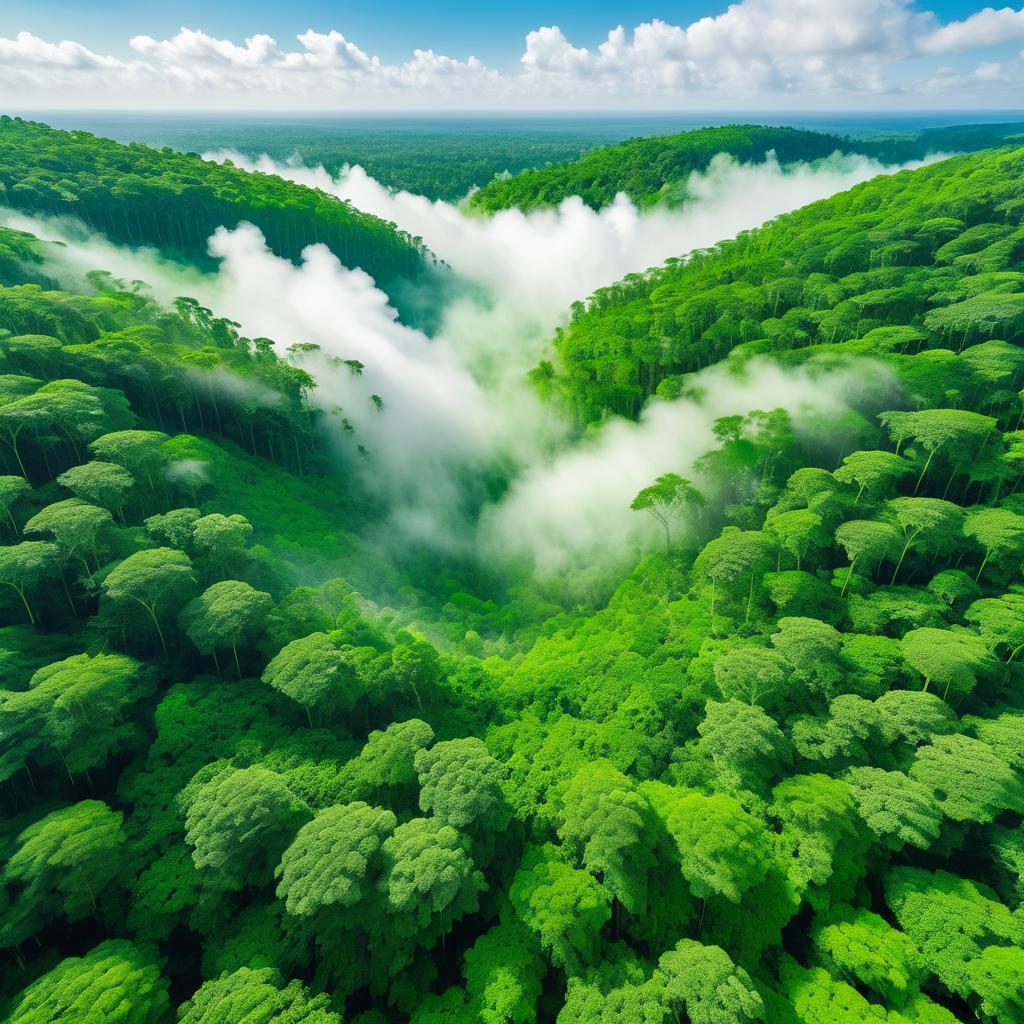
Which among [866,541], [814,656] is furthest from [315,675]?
[866,541]

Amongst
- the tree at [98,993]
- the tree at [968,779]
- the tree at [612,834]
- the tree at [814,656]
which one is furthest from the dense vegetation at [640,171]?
the tree at [98,993]

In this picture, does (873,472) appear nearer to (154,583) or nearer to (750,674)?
(750,674)

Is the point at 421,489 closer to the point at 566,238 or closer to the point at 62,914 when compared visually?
the point at 62,914

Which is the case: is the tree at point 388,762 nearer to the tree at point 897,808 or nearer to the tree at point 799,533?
the tree at point 897,808

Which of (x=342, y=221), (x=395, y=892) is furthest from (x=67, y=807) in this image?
(x=342, y=221)

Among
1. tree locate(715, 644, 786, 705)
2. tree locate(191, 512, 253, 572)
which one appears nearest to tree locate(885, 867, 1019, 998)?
tree locate(715, 644, 786, 705)

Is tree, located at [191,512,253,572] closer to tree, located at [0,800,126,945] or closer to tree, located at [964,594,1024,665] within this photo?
tree, located at [0,800,126,945]
